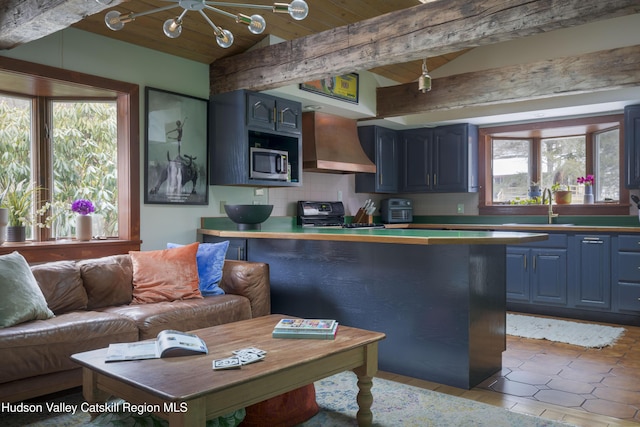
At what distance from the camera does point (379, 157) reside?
621 centimetres

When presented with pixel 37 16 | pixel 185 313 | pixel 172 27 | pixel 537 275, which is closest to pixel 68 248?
pixel 185 313

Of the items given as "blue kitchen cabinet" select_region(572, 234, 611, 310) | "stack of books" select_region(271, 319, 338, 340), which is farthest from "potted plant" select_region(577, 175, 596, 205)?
"stack of books" select_region(271, 319, 338, 340)

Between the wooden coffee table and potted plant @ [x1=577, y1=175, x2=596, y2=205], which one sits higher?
potted plant @ [x1=577, y1=175, x2=596, y2=205]

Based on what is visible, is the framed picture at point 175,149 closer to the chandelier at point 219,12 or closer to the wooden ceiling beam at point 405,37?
the wooden ceiling beam at point 405,37

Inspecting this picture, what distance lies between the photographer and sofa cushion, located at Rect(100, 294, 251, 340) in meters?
3.04

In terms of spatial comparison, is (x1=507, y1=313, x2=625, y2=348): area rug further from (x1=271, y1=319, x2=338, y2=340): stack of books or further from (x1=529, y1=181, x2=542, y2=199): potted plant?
(x1=271, y1=319, x2=338, y2=340): stack of books

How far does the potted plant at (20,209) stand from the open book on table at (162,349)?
1.82 meters

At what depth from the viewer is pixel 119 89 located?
4.01 meters

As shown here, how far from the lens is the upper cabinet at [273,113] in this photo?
14.5ft

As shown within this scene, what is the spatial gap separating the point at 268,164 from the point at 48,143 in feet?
5.73

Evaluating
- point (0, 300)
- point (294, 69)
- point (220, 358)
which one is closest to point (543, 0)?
point (294, 69)

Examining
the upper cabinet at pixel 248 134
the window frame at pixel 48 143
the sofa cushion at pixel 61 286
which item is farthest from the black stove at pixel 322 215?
the sofa cushion at pixel 61 286

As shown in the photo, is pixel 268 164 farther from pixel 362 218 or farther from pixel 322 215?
pixel 362 218

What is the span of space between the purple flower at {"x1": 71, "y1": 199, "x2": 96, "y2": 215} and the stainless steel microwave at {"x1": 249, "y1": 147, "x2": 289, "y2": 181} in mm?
1305
